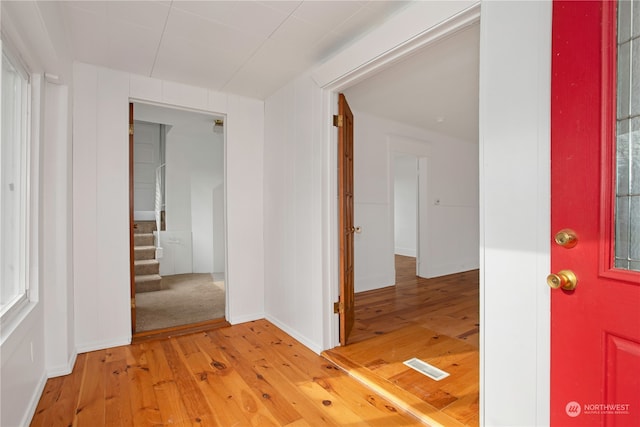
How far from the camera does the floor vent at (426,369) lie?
7.02 ft

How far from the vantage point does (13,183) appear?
5.74ft

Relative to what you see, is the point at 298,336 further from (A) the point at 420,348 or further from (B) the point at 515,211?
(B) the point at 515,211

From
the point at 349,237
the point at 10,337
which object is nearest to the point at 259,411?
the point at 10,337

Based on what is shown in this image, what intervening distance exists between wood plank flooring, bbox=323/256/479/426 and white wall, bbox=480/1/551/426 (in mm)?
466

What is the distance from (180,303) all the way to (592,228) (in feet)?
13.5

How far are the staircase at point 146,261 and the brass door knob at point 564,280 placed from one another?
4441mm

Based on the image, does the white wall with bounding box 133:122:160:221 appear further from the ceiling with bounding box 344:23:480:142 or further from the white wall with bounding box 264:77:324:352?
the ceiling with bounding box 344:23:480:142

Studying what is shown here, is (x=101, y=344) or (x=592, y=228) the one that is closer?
(x=592, y=228)

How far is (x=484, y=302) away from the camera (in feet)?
4.67

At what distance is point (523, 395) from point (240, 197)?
279cm

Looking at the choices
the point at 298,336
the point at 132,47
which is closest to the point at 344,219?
the point at 298,336

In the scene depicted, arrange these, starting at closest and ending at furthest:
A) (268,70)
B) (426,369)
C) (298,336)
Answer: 1. (426,369)
2. (268,70)
3. (298,336)

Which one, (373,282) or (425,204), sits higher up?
(425,204)

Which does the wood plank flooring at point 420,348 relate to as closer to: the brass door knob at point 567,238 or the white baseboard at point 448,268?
the white baseboard at point 448,268
